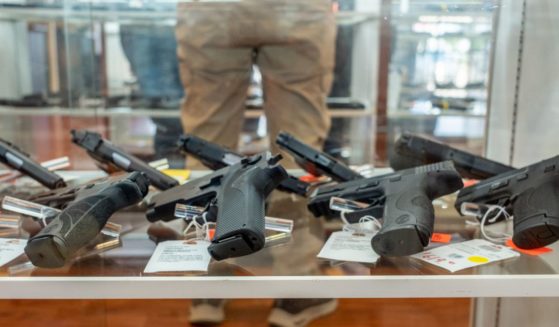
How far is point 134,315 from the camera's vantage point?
3.95 feet

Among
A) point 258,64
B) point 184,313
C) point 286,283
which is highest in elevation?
point 258,64

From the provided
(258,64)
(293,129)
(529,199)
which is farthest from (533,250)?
(258,64)

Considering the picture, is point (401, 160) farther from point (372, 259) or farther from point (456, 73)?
point (456, 73)

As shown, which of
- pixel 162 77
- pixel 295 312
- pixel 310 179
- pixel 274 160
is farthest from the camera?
pixel 162 77

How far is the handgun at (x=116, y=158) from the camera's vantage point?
0.75 metres

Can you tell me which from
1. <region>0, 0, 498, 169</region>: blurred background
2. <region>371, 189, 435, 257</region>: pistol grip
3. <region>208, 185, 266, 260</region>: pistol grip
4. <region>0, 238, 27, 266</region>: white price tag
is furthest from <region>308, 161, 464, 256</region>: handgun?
<region>0, 0, 498, 169</region>: blurred background

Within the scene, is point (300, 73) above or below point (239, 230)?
above

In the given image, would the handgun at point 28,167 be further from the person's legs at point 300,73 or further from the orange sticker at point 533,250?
the orange sticker at point 533,250

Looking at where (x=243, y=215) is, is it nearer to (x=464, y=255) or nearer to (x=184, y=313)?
(x=464, y=255)

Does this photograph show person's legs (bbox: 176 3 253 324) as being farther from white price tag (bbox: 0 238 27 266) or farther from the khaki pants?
white price tag (bbox: 0 238 27 266)

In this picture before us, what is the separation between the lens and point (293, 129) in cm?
116

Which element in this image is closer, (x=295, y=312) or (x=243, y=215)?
(x=243, y=215)

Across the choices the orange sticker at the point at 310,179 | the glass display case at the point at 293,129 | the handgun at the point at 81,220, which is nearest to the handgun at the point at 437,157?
the glass display case at the point at 293,129

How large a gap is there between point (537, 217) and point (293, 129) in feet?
2.20
